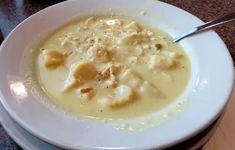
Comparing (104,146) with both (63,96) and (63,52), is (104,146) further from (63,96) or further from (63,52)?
(63,52)

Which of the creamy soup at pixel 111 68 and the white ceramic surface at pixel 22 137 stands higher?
the creamy soup at pixel 111 68

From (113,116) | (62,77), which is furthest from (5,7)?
(113,116)

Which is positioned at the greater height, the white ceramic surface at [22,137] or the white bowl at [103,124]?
the white bowl at [103,124]

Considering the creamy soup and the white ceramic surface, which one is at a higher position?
the creamy soup

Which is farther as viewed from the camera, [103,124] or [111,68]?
[111,68]
